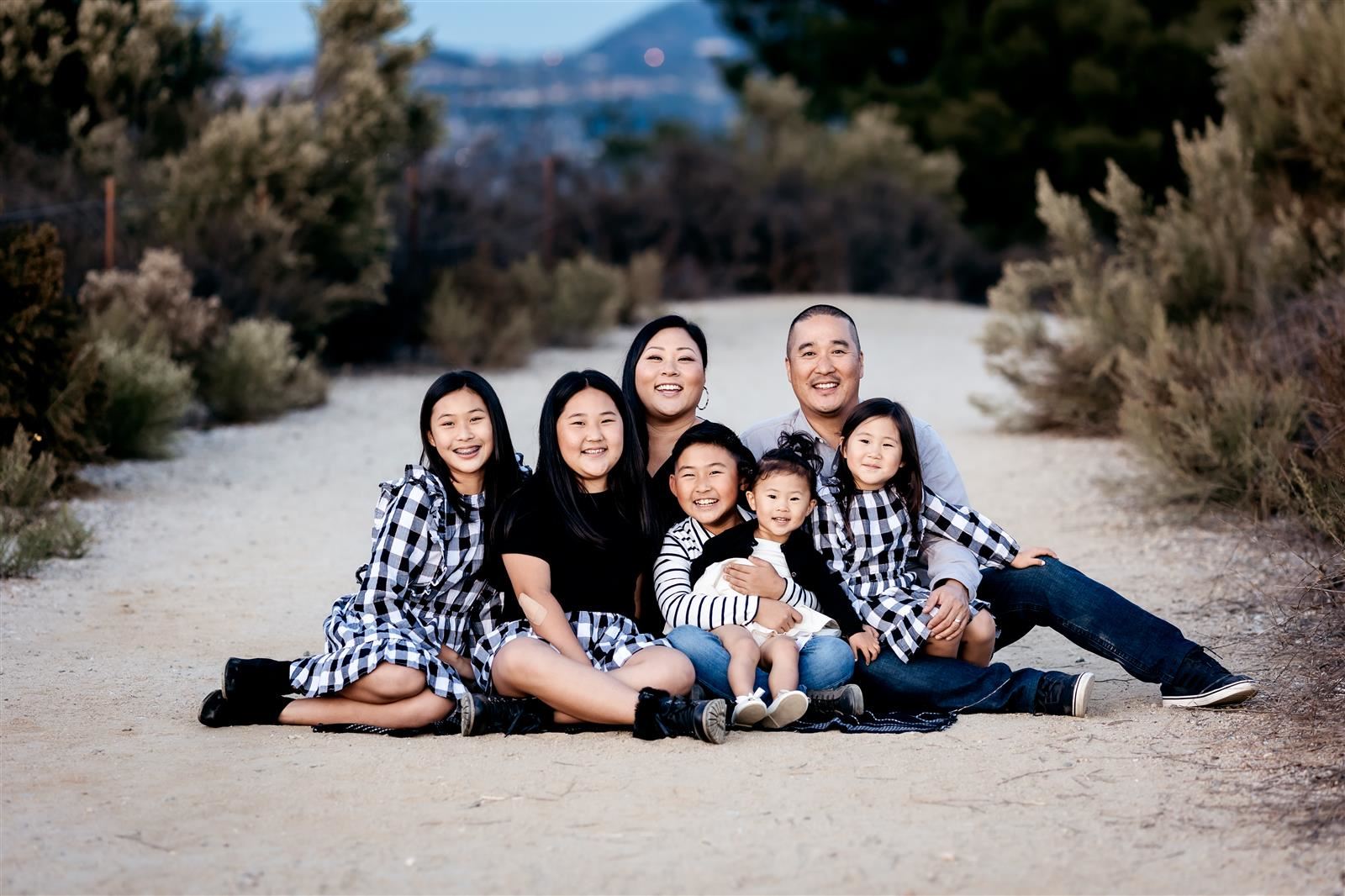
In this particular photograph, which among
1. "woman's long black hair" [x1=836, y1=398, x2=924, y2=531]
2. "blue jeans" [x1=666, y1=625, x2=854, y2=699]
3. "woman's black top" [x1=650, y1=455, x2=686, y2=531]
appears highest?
"woman's long black hair" [x1=836, y1=398, x2=924, y2=531]

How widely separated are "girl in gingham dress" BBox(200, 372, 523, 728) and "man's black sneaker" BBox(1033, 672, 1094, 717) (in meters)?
1.71

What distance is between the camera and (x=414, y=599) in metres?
5.29

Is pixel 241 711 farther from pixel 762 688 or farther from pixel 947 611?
pixel 947 611

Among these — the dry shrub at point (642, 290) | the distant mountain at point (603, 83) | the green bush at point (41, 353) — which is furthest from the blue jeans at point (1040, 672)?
the distant mountain at point (603, 83)

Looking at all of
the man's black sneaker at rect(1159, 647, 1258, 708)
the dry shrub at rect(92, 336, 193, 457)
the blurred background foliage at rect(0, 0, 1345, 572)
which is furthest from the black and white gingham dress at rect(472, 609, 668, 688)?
the dry shrub at rect(92, 336, 193, 457)

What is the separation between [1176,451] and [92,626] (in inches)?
212

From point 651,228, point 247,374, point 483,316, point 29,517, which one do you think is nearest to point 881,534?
point 29,517

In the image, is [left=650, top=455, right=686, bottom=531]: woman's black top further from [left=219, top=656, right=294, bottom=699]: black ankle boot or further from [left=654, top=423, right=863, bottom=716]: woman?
[left=219, top=656, right=294, bottom=699]: black ankle boot

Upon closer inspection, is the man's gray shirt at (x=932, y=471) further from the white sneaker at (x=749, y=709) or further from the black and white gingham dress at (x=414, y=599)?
the black and white gingham dress at (x=414, y=599)

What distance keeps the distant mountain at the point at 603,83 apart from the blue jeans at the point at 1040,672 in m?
27.4

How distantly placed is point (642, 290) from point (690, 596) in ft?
52.5

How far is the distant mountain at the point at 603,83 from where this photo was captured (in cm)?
5309

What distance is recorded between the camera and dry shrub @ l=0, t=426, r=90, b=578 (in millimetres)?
7332

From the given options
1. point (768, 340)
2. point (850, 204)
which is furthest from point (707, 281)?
point (768, 340)
